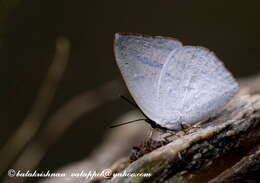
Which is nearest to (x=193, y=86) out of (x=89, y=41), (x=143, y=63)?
(x=143, y=63)

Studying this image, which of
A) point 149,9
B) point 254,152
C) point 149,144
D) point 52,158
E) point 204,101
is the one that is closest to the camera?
point 254,152

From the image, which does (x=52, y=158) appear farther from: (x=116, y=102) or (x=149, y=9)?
(x=149, y=9)

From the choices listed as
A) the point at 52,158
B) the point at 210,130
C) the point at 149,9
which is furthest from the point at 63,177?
the point at 149,9

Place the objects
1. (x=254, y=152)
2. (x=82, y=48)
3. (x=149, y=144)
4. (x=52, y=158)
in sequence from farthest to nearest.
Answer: (x=82, y=48)
(x=52, y=158)
(x=149, y=144)
(x=254, y=152)

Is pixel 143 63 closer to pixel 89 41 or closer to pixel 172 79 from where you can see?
pixel 172 79

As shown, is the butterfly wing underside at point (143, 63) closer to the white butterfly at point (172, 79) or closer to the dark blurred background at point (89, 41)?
the white butterfly at point (172, 79)

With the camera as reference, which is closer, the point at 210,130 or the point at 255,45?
the point at 210,130

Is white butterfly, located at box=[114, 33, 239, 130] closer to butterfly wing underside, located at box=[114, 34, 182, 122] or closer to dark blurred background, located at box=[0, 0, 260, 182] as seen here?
butterfly wing underside, located at box=[114, 34, 182, 122]
